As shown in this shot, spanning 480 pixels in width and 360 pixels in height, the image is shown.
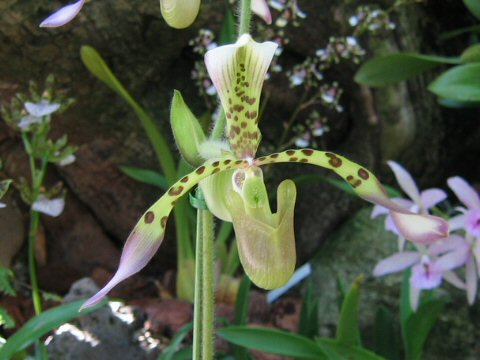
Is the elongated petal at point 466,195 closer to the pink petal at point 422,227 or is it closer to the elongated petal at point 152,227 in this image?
the pink petal at point 422,227

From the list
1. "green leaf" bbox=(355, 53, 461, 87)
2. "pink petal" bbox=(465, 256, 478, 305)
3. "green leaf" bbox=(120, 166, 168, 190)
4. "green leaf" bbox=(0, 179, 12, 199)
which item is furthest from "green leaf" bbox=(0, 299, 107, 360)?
"green leaf" bbox=(355, 53, 461, 87)

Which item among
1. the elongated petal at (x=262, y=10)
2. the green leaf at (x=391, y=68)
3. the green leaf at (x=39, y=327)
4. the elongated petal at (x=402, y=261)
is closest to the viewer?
the elongated petal at (x=262, y=10)

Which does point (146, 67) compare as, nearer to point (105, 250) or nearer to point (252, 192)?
point (105, 250)

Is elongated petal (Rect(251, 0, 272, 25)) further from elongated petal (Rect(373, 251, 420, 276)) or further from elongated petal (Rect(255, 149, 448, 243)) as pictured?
elongated petal (Rect(373, 251, 420, 276))

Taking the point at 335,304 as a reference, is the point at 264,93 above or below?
above

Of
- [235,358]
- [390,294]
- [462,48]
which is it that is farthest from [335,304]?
[462,48]

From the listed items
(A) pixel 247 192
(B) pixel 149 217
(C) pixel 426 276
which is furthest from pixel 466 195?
(B) pixel 149 217

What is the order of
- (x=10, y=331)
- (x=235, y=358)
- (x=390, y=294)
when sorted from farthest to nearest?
(x=390, y=294), (x=10, y=331), (x=235, y=358)

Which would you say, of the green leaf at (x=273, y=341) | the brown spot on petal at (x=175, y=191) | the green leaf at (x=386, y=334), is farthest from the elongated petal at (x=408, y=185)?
the brown spot on petal at (x=175, y=191)
